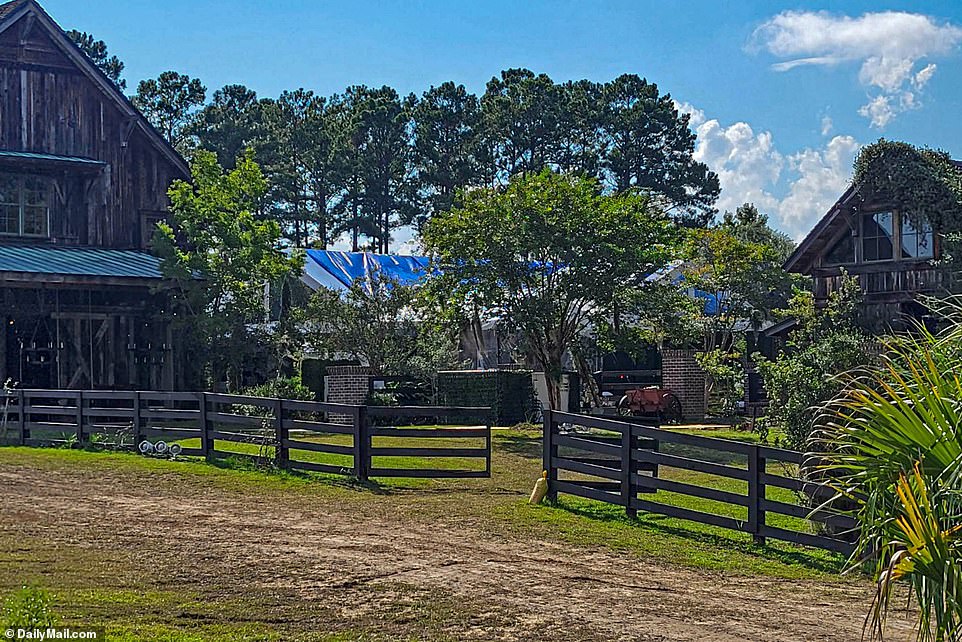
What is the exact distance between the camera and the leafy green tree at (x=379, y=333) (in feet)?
104

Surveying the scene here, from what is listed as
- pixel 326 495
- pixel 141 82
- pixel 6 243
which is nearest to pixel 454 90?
pixel 141 82

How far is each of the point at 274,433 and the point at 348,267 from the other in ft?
81.6

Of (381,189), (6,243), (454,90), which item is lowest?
(6,243)

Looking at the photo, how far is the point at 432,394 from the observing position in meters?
31.5

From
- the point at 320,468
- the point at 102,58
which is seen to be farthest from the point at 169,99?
the point at 320,468

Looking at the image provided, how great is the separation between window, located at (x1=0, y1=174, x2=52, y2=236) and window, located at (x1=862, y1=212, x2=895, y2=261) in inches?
831

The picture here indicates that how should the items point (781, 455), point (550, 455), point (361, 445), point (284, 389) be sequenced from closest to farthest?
point (781, 455) < point (550, 455) < point (361, 445) < point (284, 389)

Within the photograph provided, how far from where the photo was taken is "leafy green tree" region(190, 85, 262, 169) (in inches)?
2434

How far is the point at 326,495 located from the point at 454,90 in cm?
5182

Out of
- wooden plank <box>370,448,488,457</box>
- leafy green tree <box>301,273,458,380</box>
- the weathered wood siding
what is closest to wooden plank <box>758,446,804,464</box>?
wooden plank <box>370,448,488,457</box>

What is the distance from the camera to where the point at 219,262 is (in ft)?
96.1

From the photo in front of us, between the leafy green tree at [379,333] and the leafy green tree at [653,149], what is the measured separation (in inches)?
1309

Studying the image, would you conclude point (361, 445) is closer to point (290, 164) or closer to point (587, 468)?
point (587, 468)

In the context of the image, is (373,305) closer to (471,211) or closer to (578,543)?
(471,211)
